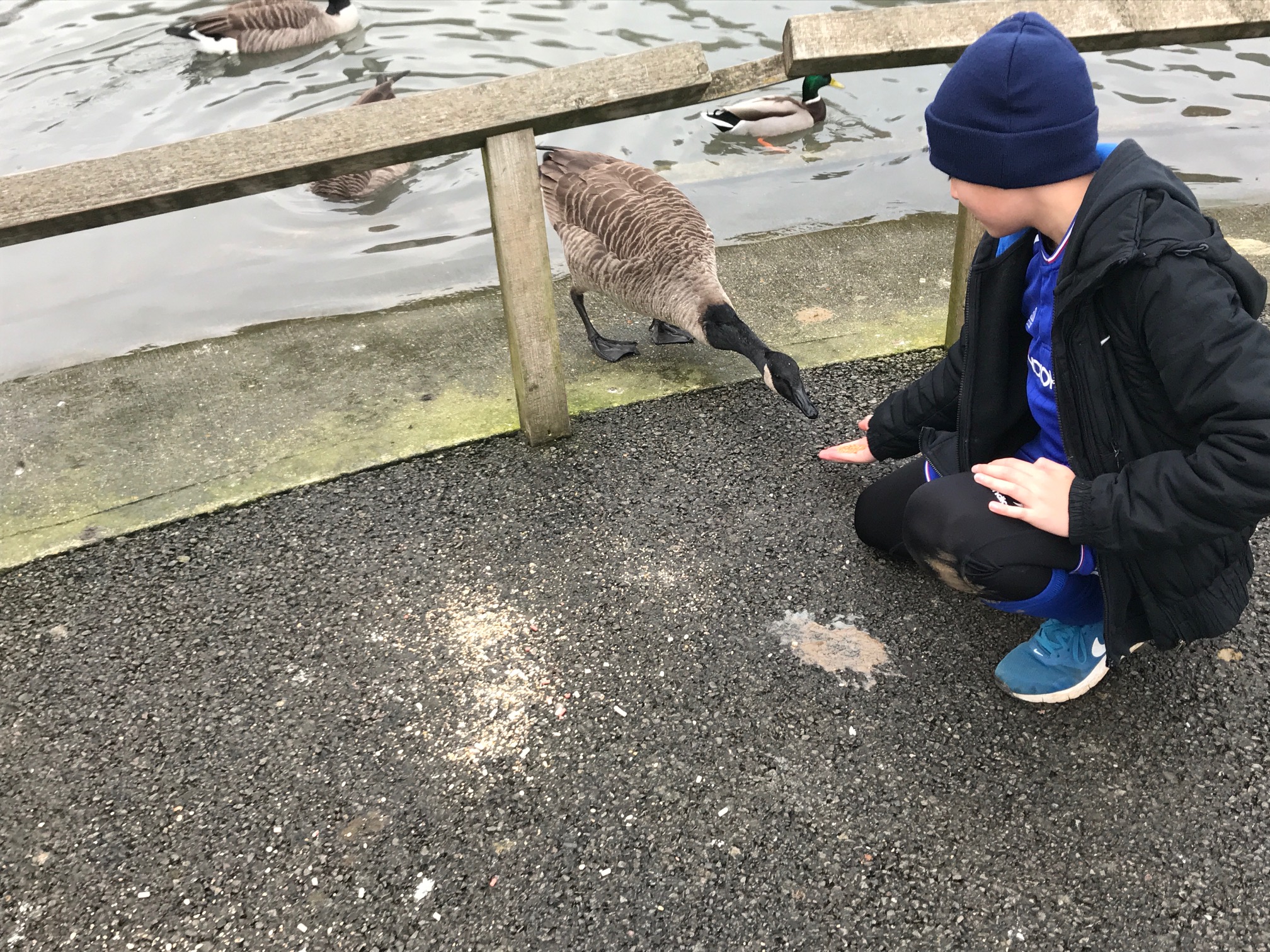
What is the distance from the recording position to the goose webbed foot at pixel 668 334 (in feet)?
12.8

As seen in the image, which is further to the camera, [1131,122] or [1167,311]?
[1131,122]

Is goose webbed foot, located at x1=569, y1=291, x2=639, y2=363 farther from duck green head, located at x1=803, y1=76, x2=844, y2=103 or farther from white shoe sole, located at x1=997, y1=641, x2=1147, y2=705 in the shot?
duck green head, located at x1=803, y1=76, x2=844, y2=103

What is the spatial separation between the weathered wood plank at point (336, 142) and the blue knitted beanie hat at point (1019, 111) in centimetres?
110

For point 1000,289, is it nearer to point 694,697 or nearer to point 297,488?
point 694,697

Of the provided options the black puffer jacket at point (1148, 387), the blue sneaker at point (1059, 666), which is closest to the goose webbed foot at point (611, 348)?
the black puffer jacket at point (1148, 387)

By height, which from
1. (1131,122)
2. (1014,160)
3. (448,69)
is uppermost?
(1014,160)

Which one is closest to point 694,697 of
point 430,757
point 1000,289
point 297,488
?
point 430,757

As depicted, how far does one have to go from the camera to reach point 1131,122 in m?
6.38

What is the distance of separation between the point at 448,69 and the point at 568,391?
17.0ft

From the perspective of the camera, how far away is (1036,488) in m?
1.83

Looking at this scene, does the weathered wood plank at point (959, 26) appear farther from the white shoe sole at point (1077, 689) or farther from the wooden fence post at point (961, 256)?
the white shoe sole at point (1077, 689)

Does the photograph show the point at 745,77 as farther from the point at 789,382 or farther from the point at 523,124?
the point at 789,382

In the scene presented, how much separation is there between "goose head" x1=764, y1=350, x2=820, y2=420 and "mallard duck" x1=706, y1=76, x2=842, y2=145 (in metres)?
3.99

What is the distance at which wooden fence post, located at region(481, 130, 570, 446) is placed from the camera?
2.62 metres
